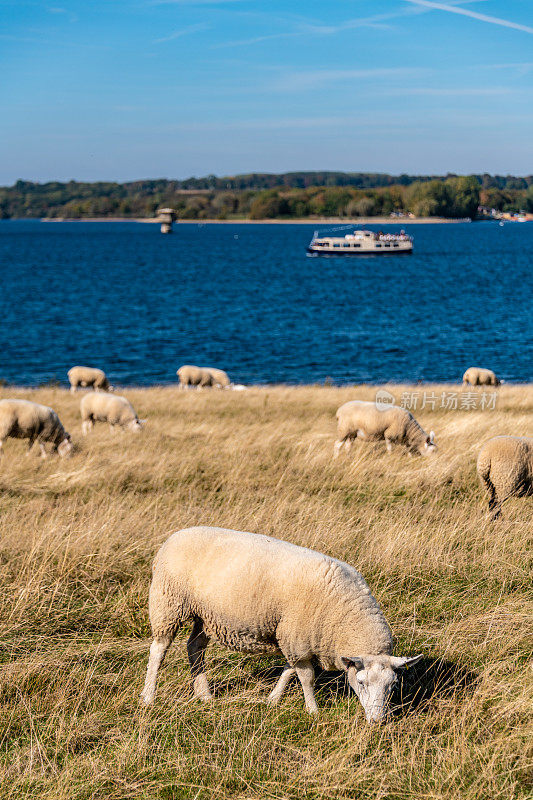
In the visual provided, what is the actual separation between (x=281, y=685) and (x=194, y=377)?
19767mm

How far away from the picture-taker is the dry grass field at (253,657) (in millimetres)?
3812

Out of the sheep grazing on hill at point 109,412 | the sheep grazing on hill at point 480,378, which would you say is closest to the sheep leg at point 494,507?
the sheep grazing on hill at point 109,412

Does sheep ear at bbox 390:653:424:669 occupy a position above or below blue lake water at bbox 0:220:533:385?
above

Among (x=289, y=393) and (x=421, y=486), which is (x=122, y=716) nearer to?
(x=421, y=486)

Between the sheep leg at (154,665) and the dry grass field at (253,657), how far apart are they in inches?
2.8

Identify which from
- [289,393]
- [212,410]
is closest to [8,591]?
[212,410]

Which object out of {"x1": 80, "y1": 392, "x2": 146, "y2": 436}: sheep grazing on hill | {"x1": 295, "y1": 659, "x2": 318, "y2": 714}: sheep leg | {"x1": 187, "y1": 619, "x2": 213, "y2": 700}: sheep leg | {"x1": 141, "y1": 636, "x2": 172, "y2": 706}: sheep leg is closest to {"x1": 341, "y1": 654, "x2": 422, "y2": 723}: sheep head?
{"x1": 295, "y1": 659, "x2": 318, "y2": 714}: sheep leg

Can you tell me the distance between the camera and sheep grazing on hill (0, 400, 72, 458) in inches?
458

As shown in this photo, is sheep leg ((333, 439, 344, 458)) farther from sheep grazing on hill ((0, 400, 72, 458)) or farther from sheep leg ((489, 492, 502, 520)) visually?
sheep grazing on hill ((0, 400, 72, 458))

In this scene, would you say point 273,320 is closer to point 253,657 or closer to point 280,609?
point 253,657

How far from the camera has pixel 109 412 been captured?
1406 centimetres

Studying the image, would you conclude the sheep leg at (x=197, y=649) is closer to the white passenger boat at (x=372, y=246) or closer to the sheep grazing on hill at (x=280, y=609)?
the sheep grazing on hill at (x=280, y=609)

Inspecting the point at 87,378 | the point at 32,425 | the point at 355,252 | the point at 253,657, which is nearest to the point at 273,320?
the point at 87,378

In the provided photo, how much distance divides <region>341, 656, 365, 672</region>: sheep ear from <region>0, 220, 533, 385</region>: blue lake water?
26.6 m
